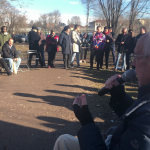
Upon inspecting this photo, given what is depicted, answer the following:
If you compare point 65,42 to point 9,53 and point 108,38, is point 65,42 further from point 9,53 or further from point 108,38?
point 9,53

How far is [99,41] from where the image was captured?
29.3ft

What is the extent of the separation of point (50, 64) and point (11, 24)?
24.9m

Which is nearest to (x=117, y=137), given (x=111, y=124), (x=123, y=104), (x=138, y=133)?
(x=138, y=133)

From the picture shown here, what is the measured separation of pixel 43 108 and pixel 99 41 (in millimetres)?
5286

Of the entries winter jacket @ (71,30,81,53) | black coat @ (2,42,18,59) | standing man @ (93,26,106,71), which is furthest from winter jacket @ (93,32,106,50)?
black coat @ (2,42,18,59)

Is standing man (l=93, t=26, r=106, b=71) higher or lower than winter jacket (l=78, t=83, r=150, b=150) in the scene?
higher

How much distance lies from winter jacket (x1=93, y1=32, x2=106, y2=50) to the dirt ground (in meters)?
1.73

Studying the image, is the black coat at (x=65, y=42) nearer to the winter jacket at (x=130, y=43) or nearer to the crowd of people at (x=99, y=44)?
the crowd of people at (x=99, y=44)

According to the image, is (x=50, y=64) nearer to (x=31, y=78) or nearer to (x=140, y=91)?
(x=31, y=78)

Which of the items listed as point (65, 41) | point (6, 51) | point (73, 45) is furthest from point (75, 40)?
point (6, 51)

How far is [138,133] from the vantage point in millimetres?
1245

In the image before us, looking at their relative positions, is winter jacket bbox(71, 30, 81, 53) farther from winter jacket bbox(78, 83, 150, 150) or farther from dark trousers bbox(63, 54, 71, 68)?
winter jacket bbox(78, 83, 150, 150)

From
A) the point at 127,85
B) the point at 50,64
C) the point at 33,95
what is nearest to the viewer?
the point at 33,95

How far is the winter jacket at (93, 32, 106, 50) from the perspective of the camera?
29.1 ft
